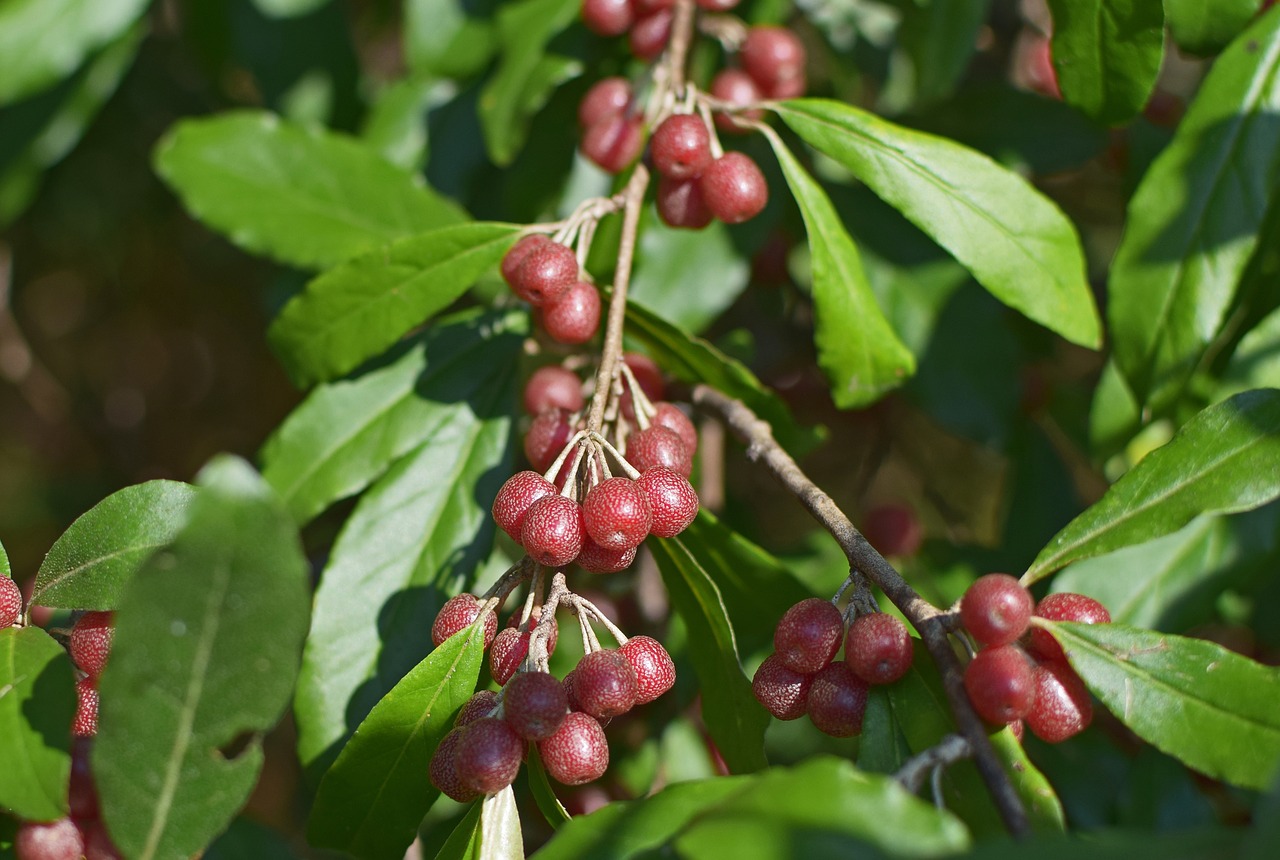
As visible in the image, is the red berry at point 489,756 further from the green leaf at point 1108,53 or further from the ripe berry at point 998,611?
the green leaf at point 1108,53

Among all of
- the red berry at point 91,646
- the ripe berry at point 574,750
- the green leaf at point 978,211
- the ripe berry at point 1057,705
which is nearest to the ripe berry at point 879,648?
the ripe berry at point 1057,705

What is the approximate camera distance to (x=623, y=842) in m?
0.82

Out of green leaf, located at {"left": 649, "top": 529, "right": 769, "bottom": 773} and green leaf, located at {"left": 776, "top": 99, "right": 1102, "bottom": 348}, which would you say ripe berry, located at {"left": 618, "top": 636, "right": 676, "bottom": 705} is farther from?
green leaf, located at {"left": 776, "top": 99, "right": 1102, "bottom": 348}

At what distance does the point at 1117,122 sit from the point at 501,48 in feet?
3.13

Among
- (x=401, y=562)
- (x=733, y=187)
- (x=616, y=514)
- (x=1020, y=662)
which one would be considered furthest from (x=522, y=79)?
(x=1020, y=662)

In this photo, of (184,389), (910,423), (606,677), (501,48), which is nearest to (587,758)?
(606,677)

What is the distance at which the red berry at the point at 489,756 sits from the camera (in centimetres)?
84

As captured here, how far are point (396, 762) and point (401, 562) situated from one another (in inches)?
12.4

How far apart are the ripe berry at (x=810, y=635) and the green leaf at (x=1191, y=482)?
195mm

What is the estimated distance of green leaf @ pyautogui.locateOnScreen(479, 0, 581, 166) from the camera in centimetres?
149

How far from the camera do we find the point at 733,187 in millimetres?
1164

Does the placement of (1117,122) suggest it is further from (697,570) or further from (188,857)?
(188,857)

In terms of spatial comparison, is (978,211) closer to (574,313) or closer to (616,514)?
(574,313)

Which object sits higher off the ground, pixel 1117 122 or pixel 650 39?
pixel 650 39
